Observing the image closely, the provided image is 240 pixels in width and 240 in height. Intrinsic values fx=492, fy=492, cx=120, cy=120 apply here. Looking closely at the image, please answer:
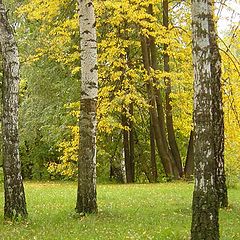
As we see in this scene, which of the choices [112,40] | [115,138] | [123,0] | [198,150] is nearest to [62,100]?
[115,138]

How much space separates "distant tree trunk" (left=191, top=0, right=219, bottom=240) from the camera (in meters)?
6.87

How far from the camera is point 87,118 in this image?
36.0ft

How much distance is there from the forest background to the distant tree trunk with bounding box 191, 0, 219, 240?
8860 millimetres

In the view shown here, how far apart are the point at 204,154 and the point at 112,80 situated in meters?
14.3

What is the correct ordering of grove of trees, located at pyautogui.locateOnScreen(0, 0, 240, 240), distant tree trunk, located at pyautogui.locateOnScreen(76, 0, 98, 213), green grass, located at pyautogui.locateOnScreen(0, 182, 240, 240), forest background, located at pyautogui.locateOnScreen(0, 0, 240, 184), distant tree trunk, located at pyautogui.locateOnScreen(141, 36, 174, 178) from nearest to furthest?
grove of trees, located at pyautogui.locateOnScreen(0, 0, 240, 240) < green grass, located at pyautogui.locateOnScreen(0, 182, 240, 240) < distant tree trunk, located at pyautogui.locateOnScreen(76, 0, 98, 213) < forest background, located at pyautogui.locateOnScreen(0, 0, 240, 184) < distant tree trunk, located at pyautogui.locateOnScreen(141, 36, 174, 178)

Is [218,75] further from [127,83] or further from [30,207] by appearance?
[127,83]

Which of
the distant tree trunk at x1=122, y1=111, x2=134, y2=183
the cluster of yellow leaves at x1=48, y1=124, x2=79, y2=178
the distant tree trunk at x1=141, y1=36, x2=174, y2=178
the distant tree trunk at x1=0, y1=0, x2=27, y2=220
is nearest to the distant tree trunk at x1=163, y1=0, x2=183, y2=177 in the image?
the distant tree trunk at x1=141, y1=36, x2=174, y2=178

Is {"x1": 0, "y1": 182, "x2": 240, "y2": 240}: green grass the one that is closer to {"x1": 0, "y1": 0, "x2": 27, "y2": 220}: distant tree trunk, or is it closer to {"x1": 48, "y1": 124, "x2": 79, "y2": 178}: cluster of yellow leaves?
{"x1": 0, "y1": 0, "x2": 27, "y2": 220}: distant tree trunk

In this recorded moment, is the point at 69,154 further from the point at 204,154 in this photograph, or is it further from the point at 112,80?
the point at 204,154

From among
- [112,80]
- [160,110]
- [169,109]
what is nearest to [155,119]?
[160,110]

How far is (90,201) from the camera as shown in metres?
10.9

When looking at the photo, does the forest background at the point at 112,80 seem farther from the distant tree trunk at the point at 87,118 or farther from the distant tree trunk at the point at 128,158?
the distant tree trunk at the point at 87,118

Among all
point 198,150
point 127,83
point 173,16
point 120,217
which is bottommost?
point 120,217

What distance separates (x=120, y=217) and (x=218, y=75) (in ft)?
12.3
